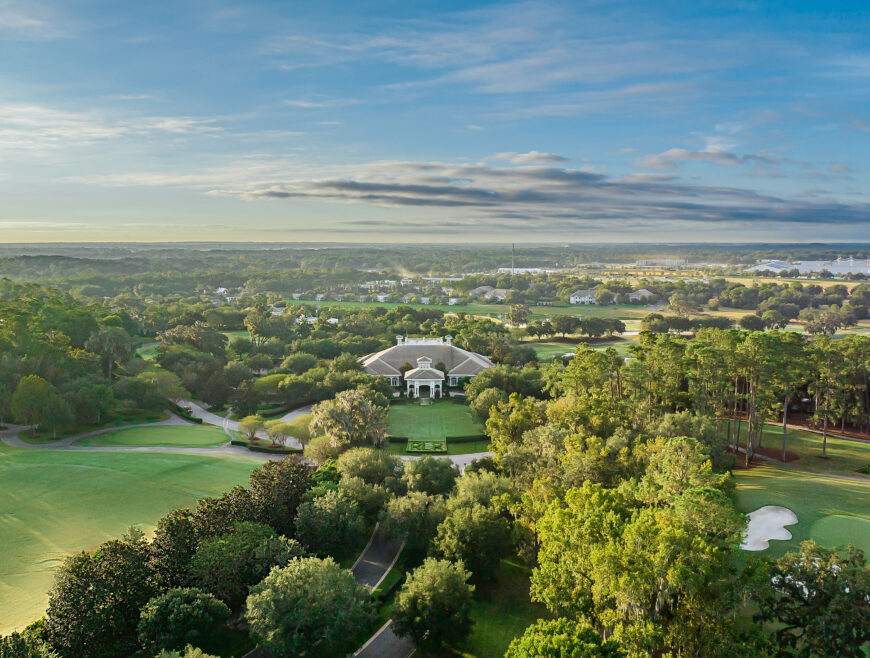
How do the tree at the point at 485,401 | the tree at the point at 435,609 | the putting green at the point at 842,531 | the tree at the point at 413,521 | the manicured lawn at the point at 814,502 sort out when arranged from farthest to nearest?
the tree at the point at 485,401, the tree at the point at 413,521, the manicured lawn at the point at 814,502, the putting green at the point at 842,531, the tree at the point at 435,609

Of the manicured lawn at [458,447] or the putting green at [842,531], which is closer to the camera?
the putting green at [842,531]

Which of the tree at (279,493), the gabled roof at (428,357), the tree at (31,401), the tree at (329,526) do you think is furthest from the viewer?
the gabled roof at (428,357)

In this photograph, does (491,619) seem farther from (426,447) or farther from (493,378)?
(493,378)

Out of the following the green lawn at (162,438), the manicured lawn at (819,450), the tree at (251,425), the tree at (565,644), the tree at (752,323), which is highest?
the tree at (752,323)

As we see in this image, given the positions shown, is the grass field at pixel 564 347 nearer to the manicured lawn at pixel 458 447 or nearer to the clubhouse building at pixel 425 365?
the clubhouse building at pixel 425 365

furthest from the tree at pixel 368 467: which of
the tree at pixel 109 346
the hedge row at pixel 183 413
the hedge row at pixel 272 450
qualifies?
the tree at pixel 109 346
